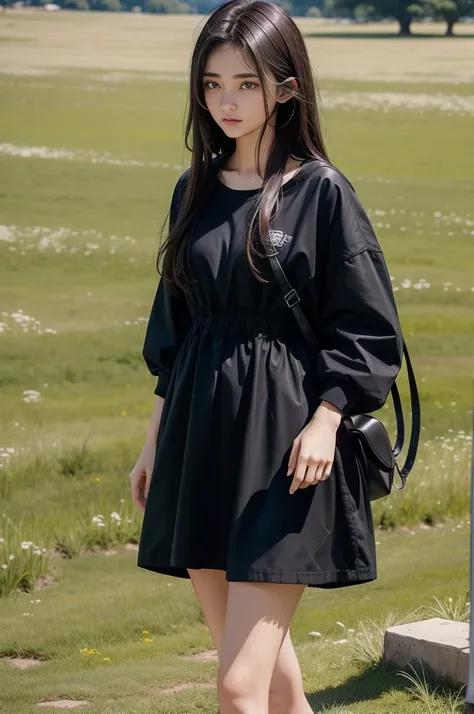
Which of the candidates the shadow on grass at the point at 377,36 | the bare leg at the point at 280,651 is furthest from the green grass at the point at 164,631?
the shadow on grass at the point at 377,36

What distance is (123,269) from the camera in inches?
288

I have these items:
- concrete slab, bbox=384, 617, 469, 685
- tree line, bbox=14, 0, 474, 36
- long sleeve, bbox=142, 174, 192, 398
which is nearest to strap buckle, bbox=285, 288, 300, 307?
long sleeve, bbox=142, 174, 192, 398

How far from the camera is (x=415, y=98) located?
8461 millimetres

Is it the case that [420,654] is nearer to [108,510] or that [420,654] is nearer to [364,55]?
[108,510]

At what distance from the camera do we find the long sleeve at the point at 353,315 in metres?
2.50

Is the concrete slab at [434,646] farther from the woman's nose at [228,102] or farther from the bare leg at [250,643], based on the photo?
the woman's nose at [228,102]

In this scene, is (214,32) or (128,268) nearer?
(214,32)

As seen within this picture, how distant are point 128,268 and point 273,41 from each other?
4.80m

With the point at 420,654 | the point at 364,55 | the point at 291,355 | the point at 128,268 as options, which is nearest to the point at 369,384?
the point at 291,355

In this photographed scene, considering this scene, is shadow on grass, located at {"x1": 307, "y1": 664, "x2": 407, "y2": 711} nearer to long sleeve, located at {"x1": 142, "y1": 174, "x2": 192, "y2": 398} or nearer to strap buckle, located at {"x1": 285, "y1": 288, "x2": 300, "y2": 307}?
long sleeve, located at {"x1": 142, "y1": 174, "x2": 192, "y2": 398}

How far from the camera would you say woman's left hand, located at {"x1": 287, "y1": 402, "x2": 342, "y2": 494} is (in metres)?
2.43

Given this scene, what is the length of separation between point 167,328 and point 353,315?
1.45 ft

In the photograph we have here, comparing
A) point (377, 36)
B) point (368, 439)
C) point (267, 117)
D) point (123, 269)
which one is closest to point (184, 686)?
point (368, 439)

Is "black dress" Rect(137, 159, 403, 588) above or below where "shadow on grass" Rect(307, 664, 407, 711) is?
above
